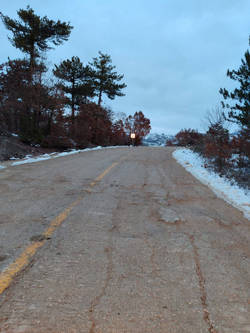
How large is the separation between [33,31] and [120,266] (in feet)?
65.4

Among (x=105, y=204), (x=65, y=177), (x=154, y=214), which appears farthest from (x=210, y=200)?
(x=65, y=177)

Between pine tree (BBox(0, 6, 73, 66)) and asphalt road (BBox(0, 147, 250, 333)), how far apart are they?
51.3ft

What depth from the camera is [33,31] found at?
16719 mm

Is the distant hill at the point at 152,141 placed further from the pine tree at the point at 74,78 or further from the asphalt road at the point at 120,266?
the asphalt road at the point at 120,266

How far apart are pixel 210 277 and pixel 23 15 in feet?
67.6

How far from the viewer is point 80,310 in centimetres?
172

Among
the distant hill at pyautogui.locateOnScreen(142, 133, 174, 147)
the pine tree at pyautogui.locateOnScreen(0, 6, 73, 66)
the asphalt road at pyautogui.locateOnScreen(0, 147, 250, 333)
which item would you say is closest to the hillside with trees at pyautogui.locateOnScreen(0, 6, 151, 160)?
the pine tree at pyautogui.locateOnScreen(0, 6, 73, 66)

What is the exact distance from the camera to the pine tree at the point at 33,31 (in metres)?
16.2

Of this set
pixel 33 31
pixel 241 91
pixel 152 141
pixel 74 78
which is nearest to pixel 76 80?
pixel 74 78

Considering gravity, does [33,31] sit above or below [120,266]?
above

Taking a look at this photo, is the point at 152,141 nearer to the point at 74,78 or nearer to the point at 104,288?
the point at 74,78

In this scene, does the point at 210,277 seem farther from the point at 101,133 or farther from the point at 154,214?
the point at 101,133

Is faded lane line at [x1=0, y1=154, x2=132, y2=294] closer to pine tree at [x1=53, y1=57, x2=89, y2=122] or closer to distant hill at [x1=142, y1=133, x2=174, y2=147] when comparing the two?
pine tree at [x1=53, y1=57, x2=89, y2=122]

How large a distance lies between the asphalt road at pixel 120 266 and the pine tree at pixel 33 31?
1563 cm
